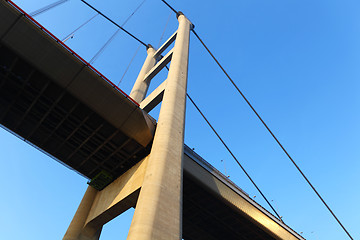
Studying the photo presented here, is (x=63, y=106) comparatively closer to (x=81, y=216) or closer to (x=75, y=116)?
(x=75, y=116)

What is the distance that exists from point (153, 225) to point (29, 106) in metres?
12.5

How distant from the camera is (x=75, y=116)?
18.3 meters

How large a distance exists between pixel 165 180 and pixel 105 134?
7.30 meters

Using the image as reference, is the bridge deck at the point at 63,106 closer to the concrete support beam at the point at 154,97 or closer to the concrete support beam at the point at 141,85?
the concrete support beam at the point at 154,97

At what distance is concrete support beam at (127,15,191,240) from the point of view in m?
11.8

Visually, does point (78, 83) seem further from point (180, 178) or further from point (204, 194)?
point (204, 194)

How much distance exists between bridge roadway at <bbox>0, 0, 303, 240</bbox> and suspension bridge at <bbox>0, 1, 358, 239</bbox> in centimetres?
6

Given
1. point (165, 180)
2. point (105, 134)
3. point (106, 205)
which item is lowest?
point (165, 180)

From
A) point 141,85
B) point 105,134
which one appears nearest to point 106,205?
point 105,134

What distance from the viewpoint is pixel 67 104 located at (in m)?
17.8

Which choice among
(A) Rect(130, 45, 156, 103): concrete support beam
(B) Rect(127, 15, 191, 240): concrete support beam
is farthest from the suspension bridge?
(A) Rect(130, 45, 156, 103): concrete support beam

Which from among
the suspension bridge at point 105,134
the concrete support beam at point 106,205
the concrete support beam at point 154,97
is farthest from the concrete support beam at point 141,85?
the concrete support beam at point 106,205

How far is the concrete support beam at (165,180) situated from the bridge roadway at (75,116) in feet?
6.46

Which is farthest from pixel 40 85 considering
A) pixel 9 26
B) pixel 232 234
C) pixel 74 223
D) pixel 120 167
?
pixel 232 234
